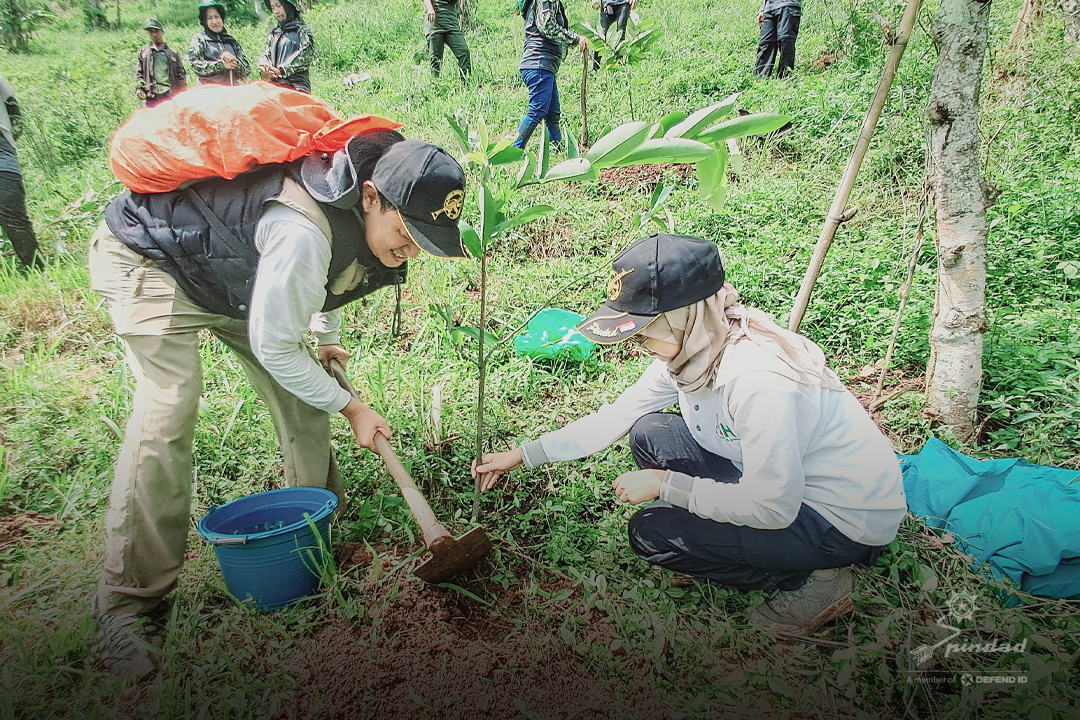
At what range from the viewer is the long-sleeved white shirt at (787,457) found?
1.54 m

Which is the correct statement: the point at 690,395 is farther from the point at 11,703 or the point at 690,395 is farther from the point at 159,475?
the point at 11,703

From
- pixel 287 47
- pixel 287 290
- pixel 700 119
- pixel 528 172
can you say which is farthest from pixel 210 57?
pixel 700 119

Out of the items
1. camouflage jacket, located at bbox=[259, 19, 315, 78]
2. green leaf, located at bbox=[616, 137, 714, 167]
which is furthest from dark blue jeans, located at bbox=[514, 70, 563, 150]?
Result: green leaf, located at bbox=[616, 137, 714, 167]

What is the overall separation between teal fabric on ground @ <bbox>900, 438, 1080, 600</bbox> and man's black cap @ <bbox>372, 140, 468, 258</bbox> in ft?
5.89

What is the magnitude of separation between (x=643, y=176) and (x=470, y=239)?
3.39m

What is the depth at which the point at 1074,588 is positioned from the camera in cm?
179

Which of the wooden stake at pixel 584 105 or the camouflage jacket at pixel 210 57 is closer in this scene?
the wooden stake at pixel 584 105

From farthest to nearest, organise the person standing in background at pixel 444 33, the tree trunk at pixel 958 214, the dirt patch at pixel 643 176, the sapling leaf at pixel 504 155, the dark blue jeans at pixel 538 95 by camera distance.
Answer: the person standing in background at pixel 444 33 < the dark blue jeans at pixel 538 95 < the dirt patch at pixel 643 176 < the tree trunk at pixel 958 214 < the sapling leaf at pixel 504 155

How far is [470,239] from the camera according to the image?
1.57 metres

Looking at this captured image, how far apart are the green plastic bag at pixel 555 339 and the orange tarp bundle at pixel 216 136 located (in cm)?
148

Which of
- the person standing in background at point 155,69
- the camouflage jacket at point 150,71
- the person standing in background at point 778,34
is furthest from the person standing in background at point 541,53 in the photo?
the camouflage jacket at point 150,71

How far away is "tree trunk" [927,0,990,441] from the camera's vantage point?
6.91ft

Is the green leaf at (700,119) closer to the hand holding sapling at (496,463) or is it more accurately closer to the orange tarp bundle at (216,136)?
the orange tarp bundle at (216,136)

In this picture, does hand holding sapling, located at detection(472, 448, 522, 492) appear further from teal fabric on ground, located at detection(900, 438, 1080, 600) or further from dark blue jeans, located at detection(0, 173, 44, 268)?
dark blue jeans, located at detection(0, 173, 44, 268)
